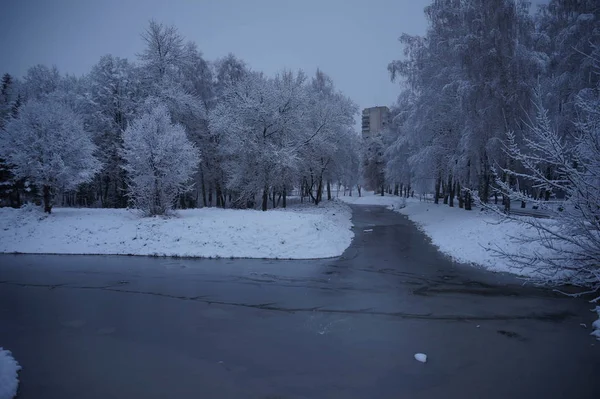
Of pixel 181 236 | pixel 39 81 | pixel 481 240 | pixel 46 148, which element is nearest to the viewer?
pixel 481 240

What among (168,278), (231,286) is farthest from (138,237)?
(231,286)

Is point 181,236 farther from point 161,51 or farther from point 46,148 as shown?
point 161,51

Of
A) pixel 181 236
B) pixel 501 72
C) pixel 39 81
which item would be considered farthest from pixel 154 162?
pixel 39 81

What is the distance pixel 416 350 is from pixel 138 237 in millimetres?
15639

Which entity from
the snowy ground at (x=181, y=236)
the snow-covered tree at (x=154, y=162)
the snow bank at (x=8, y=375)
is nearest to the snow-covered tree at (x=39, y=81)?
the snowy ground at (x=181, y=236)

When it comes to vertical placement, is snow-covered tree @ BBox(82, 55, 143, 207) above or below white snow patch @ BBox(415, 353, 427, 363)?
above

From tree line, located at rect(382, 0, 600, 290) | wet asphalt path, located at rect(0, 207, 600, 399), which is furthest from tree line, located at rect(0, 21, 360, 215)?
A: tree line, located at rect(382, 0, 600, 290)

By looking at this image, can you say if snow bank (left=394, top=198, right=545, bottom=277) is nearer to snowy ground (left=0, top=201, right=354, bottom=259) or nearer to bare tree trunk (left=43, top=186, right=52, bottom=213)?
snowy ground (left=0, top=201, right=354, bottom=259)

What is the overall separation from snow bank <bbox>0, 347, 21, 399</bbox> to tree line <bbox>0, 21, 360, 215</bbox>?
47.6ft

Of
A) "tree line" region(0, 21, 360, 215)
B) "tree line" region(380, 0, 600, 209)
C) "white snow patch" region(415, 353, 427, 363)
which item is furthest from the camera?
"tree line" region(0, 21, 360, 215)

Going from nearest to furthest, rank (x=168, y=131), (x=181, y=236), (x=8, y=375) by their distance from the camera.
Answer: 1. (x=8, y=375)
2. (x=181, y=236)
3. (x=168, y=131)

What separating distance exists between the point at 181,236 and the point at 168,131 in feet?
25.1

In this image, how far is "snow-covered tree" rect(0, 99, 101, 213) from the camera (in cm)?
2038

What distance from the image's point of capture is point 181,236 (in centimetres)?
1738
